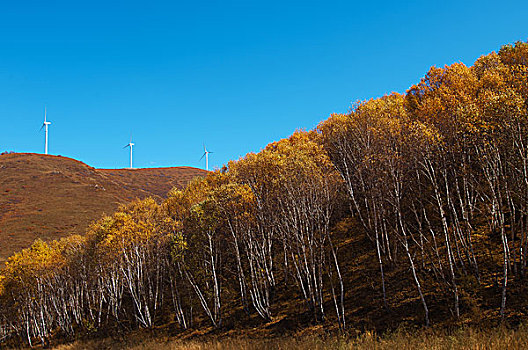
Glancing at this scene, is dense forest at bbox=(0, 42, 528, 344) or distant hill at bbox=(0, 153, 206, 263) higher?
distant hill at bbox=(0, 153, 206, 263)

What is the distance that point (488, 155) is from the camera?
908 inches

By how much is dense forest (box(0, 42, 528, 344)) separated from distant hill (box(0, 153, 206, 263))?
Answer: 5317 cm

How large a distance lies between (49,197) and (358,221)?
436 ft

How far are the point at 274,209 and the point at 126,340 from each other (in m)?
23.3

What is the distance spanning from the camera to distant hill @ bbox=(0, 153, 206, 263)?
334 ft

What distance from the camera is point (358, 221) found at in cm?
4162

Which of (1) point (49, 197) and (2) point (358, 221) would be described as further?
(1) point (49, 197)

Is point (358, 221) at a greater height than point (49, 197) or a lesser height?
lesser

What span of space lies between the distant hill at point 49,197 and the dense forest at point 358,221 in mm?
53166

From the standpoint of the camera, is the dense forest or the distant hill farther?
the distant hill

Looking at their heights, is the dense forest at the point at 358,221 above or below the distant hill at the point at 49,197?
below

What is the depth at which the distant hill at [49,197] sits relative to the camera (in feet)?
334

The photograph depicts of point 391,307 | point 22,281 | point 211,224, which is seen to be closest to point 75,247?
point 22,281

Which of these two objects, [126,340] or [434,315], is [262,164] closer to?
[434,315]
